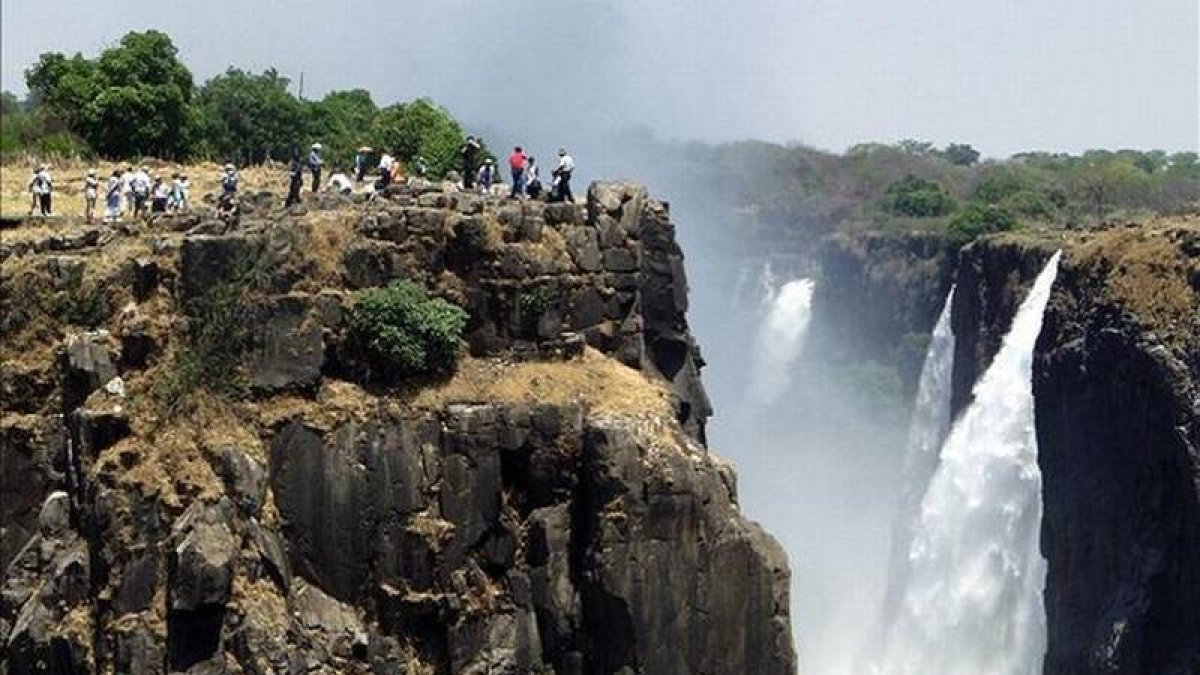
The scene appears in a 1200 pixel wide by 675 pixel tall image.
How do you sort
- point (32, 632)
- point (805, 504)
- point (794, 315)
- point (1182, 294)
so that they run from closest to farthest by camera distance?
point (32, 632) → point (1182, 294) → point (805, 504) → point (794, 315)

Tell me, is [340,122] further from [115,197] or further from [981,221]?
[981,221]

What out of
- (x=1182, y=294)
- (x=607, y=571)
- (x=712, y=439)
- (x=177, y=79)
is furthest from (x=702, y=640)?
(x=712, y=439)

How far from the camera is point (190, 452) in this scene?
99.3 ft

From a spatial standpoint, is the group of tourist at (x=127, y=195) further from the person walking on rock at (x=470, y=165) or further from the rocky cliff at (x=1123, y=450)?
the rocky cliff at (x=1123, y=450)

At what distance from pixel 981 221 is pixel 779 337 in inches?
1340

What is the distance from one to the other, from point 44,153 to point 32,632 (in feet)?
63.5

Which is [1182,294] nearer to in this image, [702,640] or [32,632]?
[702,640]

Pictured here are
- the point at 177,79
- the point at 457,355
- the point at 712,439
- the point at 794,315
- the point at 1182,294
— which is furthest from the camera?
the point at 794,315

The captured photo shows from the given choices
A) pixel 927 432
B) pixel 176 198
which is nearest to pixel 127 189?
pixel 176 198

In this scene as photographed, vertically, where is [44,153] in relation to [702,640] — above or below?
above

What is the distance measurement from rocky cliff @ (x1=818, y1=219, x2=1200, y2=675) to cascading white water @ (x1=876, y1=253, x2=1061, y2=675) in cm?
338

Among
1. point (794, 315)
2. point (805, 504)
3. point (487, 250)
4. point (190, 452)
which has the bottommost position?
point (805, 504)

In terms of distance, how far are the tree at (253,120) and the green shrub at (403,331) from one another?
2672cm

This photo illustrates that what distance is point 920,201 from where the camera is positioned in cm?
14388
